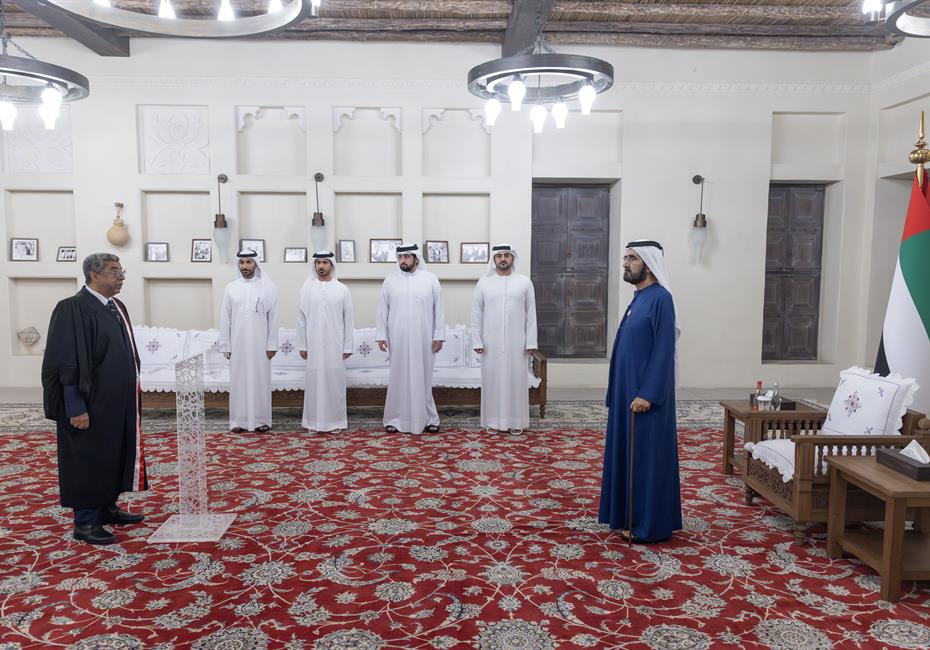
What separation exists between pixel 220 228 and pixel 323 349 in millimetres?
2642

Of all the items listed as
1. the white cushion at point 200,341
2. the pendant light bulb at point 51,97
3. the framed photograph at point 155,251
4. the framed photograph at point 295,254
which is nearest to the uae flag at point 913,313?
the framed photograph at point 295,254

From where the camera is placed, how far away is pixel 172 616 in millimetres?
2693

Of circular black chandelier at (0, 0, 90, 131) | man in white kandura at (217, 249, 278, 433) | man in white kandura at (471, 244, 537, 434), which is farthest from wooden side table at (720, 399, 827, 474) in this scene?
circular black chandelier at (0, 0, 90, 131)

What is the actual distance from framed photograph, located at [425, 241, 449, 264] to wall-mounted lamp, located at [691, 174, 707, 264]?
2.93 m

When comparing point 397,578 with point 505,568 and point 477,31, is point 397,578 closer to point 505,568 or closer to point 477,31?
point 505,568

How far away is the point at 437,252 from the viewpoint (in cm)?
789

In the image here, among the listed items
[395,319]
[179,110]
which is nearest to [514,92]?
[395,319]

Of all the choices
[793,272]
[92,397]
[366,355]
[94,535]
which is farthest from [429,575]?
[793,272]

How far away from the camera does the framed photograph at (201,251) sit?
25.5ft

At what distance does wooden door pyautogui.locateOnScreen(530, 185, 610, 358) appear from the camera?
8195 mm

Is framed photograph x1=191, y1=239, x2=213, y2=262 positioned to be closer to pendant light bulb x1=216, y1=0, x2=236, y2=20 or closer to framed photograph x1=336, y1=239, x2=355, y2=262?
framed photograph x1=336, y1=239, x2=355, y2=262

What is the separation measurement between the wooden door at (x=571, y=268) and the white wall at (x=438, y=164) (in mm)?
329

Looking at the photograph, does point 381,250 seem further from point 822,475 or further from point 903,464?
point 903,464

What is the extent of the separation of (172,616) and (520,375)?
3672 mm
